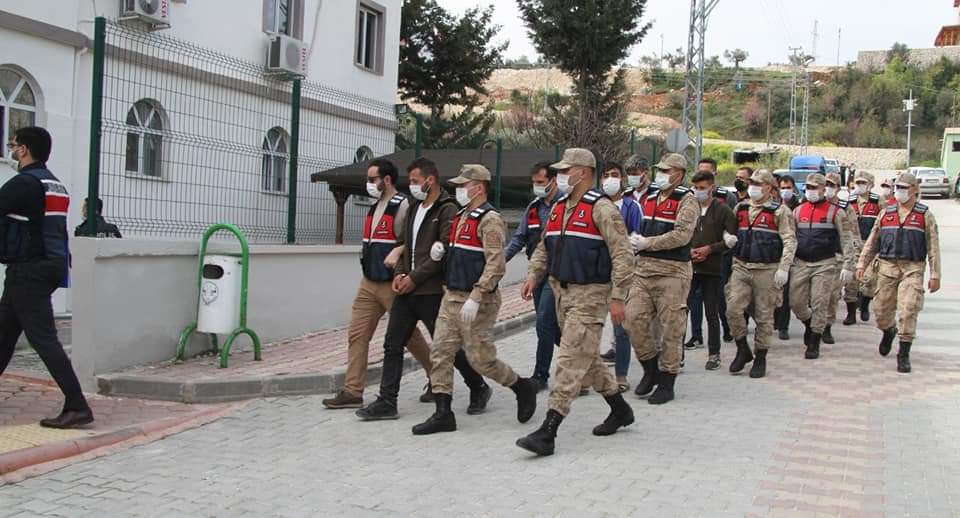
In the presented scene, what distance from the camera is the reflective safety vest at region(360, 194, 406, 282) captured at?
698cm

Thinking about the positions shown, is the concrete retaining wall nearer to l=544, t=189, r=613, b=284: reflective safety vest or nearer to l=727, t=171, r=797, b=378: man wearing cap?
l=544, t=189, r=613, b=284: reflective safety vest

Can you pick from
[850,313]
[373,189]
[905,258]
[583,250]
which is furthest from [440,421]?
[850,313]

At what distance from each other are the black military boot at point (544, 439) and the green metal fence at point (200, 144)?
13.8ft

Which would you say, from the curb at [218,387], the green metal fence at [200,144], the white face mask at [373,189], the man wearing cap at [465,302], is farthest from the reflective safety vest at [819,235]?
the green metal fence at [200,144]

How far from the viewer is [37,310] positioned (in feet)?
19.4

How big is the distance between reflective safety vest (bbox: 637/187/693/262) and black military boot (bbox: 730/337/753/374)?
186 cm

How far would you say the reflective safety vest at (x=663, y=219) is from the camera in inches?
292

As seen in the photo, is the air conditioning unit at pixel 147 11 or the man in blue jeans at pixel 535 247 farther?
the air conditioning unit at pixel 147 11

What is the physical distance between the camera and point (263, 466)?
5.54 meters

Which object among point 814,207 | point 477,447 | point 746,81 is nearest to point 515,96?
point 814,207

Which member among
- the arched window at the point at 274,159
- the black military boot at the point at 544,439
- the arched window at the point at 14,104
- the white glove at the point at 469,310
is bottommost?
Result: the black military boot at the point at 544,439

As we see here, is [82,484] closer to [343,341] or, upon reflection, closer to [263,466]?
[263,466]

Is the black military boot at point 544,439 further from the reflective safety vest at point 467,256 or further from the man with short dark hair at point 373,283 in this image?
the man with short dark hair at point 373,283

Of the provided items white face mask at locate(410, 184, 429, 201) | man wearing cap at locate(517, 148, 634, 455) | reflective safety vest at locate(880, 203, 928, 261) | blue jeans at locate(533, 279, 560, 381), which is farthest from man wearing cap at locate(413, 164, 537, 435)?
reflective safety vest at locate(880, 203, 928, 261)
